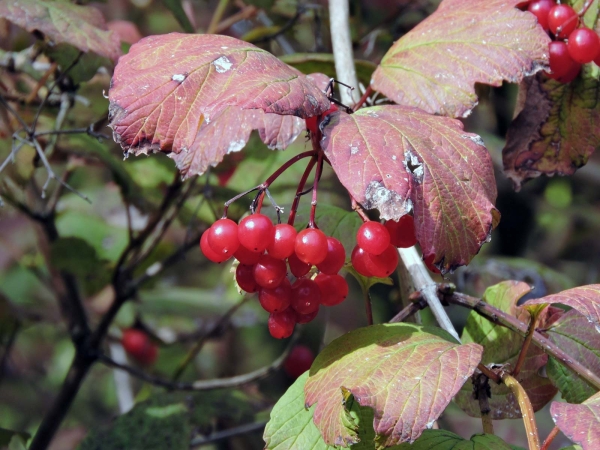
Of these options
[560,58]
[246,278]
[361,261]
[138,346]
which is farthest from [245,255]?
[138,346]

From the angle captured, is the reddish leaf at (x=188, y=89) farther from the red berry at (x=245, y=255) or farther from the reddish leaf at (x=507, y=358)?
the reddish leaf at (x=507, y=358)

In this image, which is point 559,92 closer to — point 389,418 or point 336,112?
point 336,112

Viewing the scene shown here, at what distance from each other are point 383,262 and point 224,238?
18 centimetres

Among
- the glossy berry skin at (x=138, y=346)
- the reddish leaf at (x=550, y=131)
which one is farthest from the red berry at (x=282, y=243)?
the glossy berry skin at (x=138, y=346)

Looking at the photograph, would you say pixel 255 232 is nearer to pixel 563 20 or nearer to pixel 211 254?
pixel 211 254

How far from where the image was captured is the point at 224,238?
0.72 metres

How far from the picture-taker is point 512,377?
28.7 inches

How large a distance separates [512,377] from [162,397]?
1.00 metres

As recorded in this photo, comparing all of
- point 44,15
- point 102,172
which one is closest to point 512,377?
point 44,15

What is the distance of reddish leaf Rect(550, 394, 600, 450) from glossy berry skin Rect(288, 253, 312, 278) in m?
0.30

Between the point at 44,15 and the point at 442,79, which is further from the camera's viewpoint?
the point at 44,15

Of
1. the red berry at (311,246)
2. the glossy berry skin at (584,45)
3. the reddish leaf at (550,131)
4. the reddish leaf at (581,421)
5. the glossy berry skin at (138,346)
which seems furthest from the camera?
the glossy berry skin at (138,346)

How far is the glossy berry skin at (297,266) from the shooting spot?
0.75 meters

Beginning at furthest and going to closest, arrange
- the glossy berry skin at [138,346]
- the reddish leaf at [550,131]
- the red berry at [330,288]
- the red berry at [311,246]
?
1. the glossy berry skin at [138,346]
2. the reddish leaf at [550,131]
3. the red berry at [330,288]
4. the red berry at [311,246]
